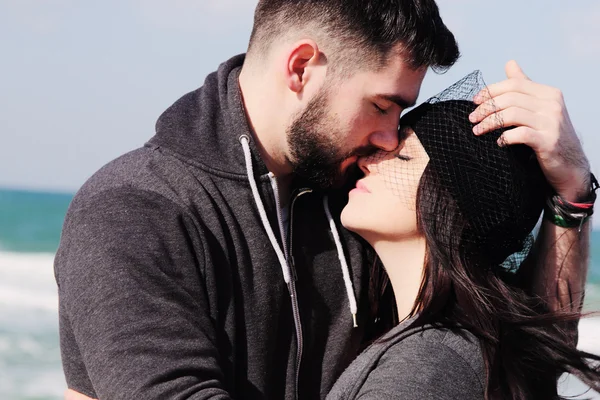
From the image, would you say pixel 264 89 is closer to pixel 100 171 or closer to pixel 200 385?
pixel 100 171

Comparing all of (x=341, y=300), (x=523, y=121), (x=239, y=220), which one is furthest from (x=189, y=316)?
(x=523, y=121)

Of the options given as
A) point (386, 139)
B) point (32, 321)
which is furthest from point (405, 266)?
point (32, 321)

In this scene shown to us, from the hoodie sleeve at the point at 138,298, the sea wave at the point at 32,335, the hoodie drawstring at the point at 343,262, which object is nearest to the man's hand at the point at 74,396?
the hoodie sleeve at the point at 138,298

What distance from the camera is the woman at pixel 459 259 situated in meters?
2.57

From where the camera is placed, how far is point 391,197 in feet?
9.39

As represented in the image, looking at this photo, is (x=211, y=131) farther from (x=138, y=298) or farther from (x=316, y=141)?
(x=138, y=298)

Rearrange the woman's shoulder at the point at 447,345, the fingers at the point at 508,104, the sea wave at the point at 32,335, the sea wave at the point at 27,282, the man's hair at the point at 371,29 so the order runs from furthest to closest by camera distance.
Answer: the sea wave at the point at 27,282 → the sea wave at the point at 32,335 → the man's hair at the point at 371,29 → the fingers at the point at 508,104 → the woman's shoulder at the point at 447,345

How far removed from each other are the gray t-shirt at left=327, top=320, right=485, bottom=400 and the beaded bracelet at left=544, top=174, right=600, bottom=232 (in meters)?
0.55

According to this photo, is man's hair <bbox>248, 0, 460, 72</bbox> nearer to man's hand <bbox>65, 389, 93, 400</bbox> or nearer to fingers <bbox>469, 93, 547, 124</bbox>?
fingers <bbox>469, 93, 547, 124</bbox>

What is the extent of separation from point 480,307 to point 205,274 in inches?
34.5

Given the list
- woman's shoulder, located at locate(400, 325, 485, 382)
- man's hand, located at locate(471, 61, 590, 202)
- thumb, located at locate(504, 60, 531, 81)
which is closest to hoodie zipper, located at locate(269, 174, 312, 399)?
woman's shoulder, located at locate(400, 325, 485, 382)

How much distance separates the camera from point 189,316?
241 cm

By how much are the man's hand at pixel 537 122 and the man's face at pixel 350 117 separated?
0.29m

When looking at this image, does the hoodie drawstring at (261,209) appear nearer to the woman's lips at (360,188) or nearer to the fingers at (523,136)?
the woman's lips at (360,188)
